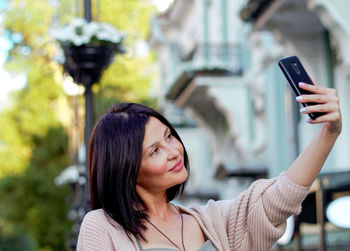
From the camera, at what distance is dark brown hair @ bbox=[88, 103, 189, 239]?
8.70 feet

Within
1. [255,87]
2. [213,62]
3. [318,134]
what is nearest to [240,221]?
[318,134]

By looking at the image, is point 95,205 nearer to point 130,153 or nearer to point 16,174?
point 130,153

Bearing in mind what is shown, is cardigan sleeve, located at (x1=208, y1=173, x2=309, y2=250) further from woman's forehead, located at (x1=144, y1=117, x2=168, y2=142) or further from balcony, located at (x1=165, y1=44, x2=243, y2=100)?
balcony, located at (x1=165, y1=44, x2=243, y2=100)

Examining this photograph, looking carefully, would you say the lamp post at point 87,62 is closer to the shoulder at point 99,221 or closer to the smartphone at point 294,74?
the shoulder at point 99,221

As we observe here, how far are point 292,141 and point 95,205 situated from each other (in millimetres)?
8654

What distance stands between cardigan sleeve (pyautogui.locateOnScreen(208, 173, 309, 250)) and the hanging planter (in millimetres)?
4993

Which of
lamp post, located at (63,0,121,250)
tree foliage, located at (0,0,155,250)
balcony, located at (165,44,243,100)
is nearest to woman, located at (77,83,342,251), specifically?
lamp post, located at (63,0,121,250)

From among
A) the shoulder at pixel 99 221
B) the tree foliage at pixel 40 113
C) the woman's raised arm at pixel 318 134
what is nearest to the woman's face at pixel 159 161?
the shoulder at pixel 99 221

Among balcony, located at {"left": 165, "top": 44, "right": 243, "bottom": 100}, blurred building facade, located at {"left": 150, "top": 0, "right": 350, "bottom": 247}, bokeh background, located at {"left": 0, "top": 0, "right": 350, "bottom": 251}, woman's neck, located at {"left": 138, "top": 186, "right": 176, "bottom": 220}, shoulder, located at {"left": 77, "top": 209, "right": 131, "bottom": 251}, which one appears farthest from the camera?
balcony, located at {"left": 165, "top": 44, "right": 243, "bottom": 100}

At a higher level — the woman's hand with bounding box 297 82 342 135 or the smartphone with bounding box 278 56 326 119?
the smartphone with bounding box 278 56 326 119

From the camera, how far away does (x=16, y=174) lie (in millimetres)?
27625

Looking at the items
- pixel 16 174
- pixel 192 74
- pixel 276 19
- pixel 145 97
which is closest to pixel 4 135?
pixel 16 174

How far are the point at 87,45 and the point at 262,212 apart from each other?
16.9 ft

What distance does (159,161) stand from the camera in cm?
268
